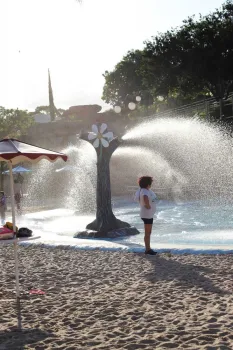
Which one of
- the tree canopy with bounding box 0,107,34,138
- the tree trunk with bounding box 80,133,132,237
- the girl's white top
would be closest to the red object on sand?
the girl's white top

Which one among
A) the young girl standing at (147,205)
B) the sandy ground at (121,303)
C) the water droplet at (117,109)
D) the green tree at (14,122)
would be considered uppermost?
the water droplet at (117,109)

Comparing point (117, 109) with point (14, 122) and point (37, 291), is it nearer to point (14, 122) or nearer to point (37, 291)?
point (14, 122)

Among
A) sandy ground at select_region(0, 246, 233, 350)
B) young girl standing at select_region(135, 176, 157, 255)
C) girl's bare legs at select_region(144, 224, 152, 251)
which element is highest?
young girl standing at select_region(135, 176, 157, 255)

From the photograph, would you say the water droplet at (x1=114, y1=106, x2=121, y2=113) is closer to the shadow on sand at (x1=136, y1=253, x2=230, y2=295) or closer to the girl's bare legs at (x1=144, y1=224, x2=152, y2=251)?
the girl's bare legs at (x1=144, y1=224, x2=152, y2=251)

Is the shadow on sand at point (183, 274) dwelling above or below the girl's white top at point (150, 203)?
below

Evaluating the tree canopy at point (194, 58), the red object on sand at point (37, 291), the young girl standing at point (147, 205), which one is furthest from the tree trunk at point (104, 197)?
the tree canopy at point (194, 58)

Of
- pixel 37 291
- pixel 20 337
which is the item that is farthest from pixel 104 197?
pixel 20 337

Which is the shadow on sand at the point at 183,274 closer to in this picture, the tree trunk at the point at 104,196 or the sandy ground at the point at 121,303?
the sandy ground at the point at 121,303

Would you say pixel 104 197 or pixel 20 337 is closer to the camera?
pixel 20 337

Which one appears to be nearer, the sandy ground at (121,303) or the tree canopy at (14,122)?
the sandy ground at (121,303)

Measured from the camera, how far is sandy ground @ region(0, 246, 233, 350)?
5285mm

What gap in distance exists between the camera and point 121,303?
6.73 meters

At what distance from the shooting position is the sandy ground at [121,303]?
5.29m

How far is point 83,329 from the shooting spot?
18.8 ft
